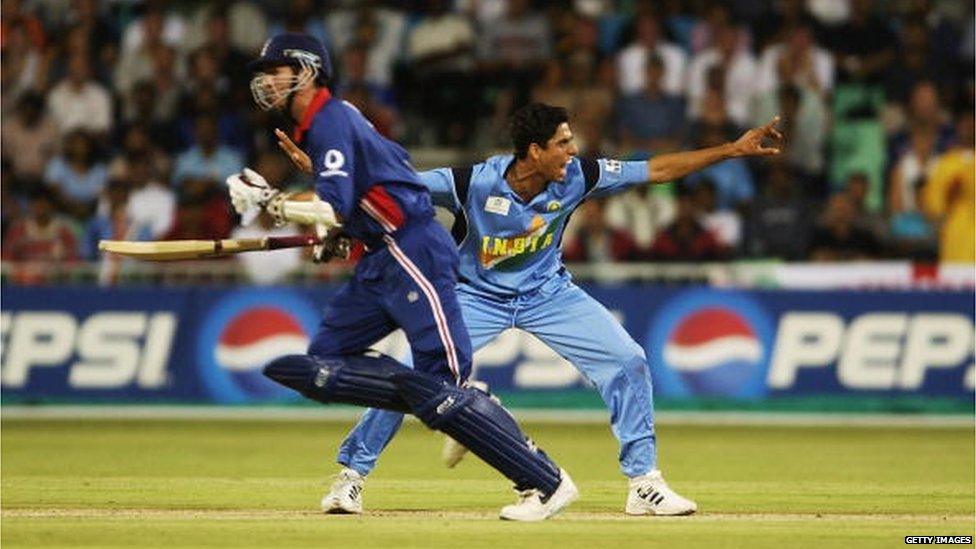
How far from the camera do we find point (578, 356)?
406 inches

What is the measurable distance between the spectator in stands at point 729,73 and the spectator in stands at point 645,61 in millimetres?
130

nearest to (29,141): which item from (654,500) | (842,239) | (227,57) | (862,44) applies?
(227,57)

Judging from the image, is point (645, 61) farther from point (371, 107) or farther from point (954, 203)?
point (954, 203)

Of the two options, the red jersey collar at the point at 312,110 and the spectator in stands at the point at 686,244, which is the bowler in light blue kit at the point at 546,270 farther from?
the spectator in stands at the point at 686,244

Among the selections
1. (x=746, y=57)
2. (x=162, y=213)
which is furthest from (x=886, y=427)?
(x=162, y=213)

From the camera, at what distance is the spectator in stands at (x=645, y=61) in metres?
20.0

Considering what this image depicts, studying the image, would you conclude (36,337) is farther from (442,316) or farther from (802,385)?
(442,316)

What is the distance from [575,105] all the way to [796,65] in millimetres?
2180

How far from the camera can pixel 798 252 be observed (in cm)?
1831

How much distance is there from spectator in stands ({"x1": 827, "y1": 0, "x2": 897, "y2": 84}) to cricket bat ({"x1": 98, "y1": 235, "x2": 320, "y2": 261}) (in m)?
11.8

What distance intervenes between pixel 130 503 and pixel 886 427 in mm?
7569

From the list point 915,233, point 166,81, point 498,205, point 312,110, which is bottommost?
point 915,233

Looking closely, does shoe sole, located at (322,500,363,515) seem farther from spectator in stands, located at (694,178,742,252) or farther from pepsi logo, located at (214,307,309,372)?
spectator in stands, located at (694,178,742,252)

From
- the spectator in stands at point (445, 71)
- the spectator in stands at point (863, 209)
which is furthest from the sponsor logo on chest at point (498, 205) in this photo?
the spectator in stands at point (445, 71)
